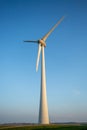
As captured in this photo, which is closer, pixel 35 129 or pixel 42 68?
pixel 35 129

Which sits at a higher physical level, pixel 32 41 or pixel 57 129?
pixel 32 41

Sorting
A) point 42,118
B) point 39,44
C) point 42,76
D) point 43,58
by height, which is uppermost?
point 39,44

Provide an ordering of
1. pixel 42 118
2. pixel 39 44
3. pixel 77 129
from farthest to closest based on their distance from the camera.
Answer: pixel 39 44 → pixel 42 118 → pixel 77 129

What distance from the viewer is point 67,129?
56094mm

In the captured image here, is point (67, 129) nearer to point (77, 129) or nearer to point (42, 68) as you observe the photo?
point (77, 129)

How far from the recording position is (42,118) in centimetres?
7275

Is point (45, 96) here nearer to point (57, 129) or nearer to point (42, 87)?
point (42, 87)

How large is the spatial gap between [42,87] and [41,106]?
20.9 feet

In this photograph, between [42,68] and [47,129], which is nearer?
[47,129]

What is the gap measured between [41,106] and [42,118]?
12.9 feet

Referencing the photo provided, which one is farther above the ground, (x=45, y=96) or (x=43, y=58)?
(x=43, y=58)

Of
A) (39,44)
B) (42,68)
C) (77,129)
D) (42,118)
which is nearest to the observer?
(77,129)

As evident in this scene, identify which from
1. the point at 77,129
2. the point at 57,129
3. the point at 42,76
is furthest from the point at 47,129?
the point at 42,76

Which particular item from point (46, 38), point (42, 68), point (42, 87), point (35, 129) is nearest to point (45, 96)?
point (42, 87)
